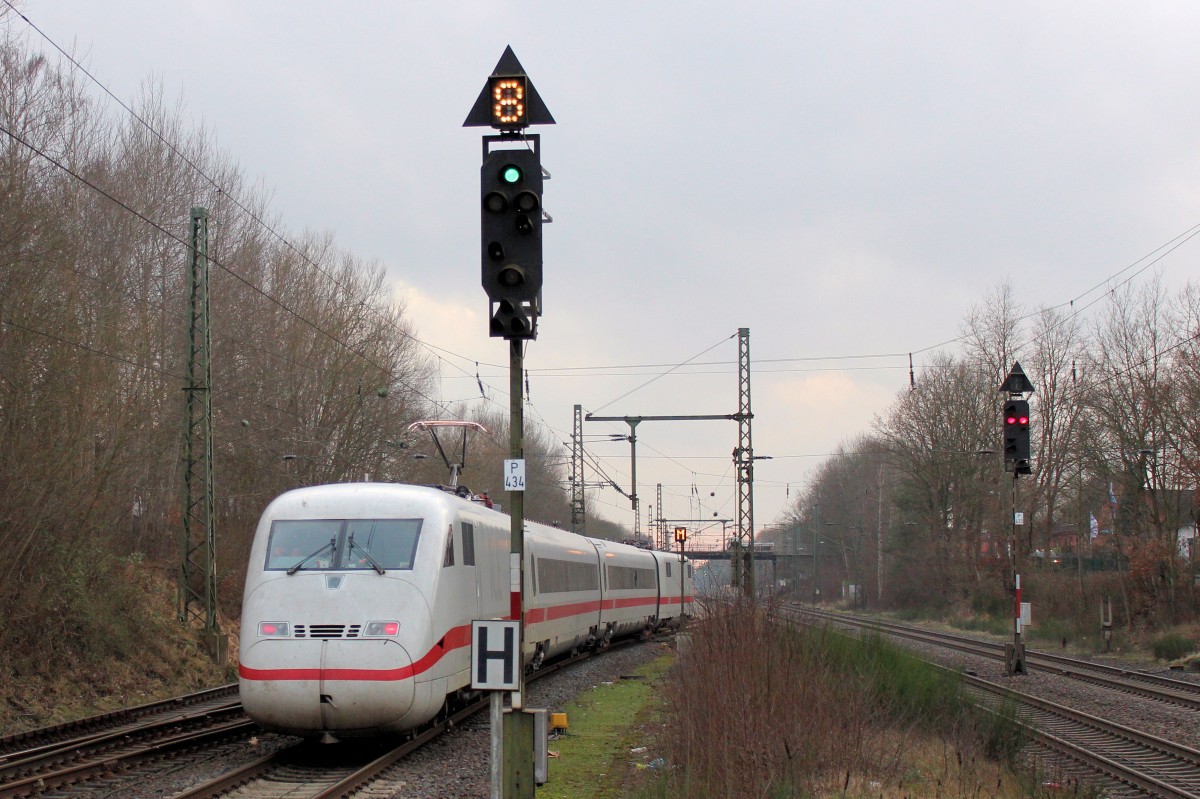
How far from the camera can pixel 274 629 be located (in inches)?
505

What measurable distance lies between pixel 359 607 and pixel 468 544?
2543 mm

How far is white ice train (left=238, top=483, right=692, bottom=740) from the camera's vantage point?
12539mm

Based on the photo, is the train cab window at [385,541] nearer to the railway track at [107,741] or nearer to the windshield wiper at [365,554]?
the windshield wiper at [365,554]

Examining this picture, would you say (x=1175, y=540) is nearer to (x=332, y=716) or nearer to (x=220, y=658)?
(x=220, y=658)

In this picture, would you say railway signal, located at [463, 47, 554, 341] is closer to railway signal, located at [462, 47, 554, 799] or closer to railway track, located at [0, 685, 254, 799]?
railway signal, located at [462, 47, 554, 799]

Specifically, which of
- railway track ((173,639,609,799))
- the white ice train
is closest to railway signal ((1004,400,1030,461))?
the white ice train

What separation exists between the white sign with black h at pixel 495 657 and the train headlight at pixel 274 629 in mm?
4680

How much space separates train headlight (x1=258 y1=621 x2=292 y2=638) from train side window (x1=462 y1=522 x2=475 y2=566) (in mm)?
2610

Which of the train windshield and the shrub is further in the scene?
the shrub

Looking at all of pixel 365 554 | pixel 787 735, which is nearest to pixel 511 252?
pixel 787 735

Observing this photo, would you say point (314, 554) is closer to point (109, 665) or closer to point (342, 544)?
point (342, 544)

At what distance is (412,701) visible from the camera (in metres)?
12.7

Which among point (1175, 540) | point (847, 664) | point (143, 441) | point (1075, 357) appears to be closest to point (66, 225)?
point (143, 441)

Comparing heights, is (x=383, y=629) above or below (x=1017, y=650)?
above
